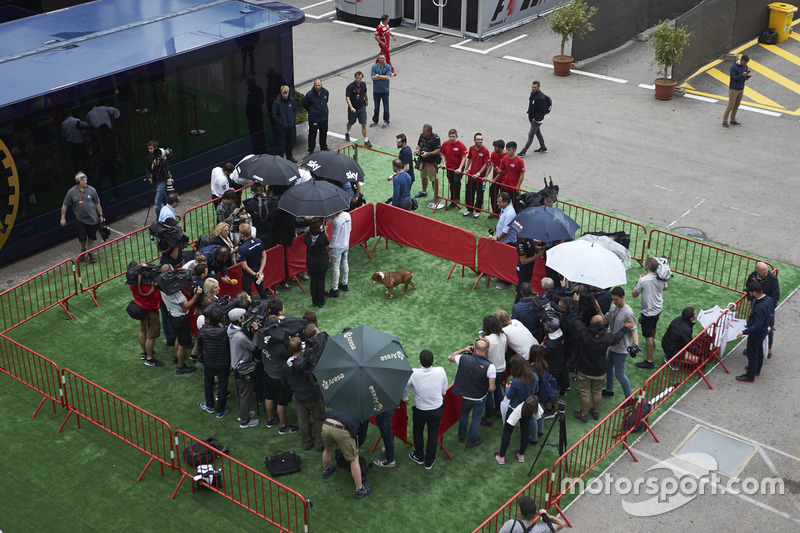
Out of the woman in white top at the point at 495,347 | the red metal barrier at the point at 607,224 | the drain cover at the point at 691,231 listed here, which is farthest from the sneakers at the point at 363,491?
the drain cover at the point at 691,231

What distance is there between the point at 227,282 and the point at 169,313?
127cm

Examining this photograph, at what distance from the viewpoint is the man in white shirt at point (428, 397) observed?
11203 mm

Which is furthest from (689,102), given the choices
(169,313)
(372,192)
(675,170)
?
(169,313)

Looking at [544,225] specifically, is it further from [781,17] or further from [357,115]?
[781,17]

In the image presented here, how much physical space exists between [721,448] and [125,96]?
502 inches

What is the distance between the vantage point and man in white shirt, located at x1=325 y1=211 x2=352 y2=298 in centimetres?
1548

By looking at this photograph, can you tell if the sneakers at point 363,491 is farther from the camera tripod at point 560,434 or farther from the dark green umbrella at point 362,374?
the camera tripod at point 560,434

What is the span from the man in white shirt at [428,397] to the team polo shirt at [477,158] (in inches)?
306

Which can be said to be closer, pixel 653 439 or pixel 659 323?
pixel 653 439

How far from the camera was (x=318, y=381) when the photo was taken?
1108 centimetres

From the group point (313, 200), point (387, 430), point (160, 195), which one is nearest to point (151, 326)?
point (313, 200)

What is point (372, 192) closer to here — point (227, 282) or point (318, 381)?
point (227, 282)

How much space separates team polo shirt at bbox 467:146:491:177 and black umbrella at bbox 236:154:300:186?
3957 millimetres

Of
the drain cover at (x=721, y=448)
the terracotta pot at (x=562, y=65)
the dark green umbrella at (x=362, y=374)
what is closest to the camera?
the dark green umbrella at (x=362, y=374)
